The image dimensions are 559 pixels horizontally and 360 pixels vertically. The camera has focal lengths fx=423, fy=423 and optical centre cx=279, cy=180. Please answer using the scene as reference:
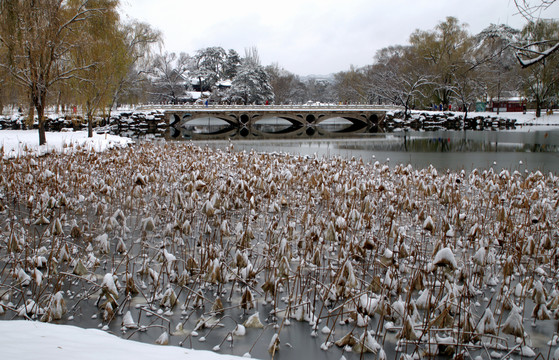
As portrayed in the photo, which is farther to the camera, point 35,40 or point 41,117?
point 41,117

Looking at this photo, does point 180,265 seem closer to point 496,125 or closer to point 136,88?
point 136,88

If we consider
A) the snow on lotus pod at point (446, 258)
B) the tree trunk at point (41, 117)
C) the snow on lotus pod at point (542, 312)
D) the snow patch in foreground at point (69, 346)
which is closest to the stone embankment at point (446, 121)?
the tree trunk at point (41, 117)

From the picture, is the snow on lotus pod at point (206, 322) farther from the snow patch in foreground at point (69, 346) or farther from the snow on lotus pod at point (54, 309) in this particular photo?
the snow on lotus pod at point (54, 309)

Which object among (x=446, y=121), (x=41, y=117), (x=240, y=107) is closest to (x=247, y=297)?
(x=41, y=117)

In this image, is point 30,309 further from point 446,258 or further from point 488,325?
point 488,325

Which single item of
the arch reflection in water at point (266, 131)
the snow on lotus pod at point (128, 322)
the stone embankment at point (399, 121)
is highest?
the stone embankment at point (399, 121)

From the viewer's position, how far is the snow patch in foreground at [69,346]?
3072mm

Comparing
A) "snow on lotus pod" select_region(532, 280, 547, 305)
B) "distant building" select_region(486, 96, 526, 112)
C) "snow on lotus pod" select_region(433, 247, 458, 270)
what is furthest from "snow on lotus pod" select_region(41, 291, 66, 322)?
"distant building" select_region(486, 96, 526, 112)

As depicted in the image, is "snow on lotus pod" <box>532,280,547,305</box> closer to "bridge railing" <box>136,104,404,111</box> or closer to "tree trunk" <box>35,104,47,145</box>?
"tree trunk" <box>35,104,47,145</box>

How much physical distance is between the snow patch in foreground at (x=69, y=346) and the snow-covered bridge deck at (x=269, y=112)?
1903 inches

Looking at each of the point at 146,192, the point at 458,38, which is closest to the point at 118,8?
the point at 146,192

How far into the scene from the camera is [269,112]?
54.1 meters

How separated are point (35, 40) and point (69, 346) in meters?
16.9

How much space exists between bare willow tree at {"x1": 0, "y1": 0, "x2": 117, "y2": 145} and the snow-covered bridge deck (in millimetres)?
31849
